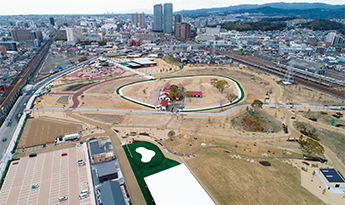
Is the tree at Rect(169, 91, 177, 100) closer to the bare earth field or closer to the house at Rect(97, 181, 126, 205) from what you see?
the bare earth field

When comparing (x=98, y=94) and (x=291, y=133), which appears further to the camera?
(x=98, y=94)

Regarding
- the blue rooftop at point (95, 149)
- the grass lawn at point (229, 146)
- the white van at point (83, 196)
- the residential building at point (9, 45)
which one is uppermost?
the residential building at point (9, 45)

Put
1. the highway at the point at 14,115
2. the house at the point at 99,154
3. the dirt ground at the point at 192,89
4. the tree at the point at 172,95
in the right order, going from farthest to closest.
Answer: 1. the dirt ground at the point at 192,89
2. the tree at the point at 172,95
3. the highway at the point at 14,115
4. the house at the point at 99,154

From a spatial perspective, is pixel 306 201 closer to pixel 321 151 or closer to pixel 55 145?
pixel 321 151

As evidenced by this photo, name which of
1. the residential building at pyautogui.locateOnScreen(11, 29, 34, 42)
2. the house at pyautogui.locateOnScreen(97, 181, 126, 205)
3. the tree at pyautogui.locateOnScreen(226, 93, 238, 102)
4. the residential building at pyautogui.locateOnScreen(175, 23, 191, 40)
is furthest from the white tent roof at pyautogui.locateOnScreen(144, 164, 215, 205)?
the residential building at pyautogui.locateOnScreen(11, 29, 34, 42)

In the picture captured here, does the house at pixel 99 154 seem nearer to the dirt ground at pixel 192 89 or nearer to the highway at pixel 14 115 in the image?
the highway at pixel 14 115

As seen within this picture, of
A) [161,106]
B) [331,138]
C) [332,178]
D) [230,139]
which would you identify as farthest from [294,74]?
[332,178]

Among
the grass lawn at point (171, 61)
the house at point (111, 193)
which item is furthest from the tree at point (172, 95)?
the grass lawn at point (171, 61)

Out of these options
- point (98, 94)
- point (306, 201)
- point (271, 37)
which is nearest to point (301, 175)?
point (306, 201)
